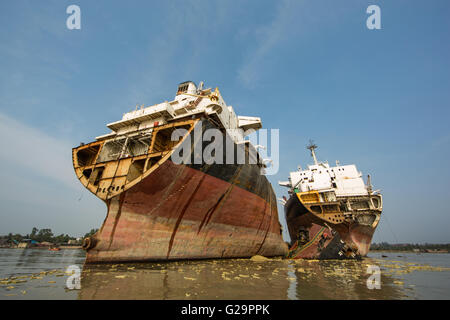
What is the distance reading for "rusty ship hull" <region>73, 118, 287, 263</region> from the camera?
885cm

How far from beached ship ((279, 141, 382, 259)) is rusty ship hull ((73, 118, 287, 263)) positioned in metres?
7.05

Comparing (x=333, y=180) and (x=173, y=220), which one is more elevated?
(x=333, y=180)

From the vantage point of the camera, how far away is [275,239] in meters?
20.2

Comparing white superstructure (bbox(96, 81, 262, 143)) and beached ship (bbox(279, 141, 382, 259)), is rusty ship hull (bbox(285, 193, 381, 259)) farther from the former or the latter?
white superstructure (bbox(96, 81, 262, 143))

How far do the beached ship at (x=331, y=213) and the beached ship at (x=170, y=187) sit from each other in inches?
226

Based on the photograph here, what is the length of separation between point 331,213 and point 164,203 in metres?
20.3

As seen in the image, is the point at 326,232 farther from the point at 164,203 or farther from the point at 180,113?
the point at 180,113

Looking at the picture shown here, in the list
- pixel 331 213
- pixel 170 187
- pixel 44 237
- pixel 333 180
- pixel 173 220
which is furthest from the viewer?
pixel 44 237

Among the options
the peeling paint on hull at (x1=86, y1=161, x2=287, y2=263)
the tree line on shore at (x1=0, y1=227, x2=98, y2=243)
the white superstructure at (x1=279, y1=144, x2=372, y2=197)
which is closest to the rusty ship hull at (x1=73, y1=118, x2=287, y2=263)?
the peeling paint on hull at (x1=86, y1=161, x2=287, y2=263)

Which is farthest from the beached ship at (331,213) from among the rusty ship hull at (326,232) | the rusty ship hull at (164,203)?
the rusty ship hull at (164,203)

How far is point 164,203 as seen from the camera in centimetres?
961

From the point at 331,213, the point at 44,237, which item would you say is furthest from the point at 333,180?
the point at 44,237

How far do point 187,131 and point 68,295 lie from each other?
754 centimetres
